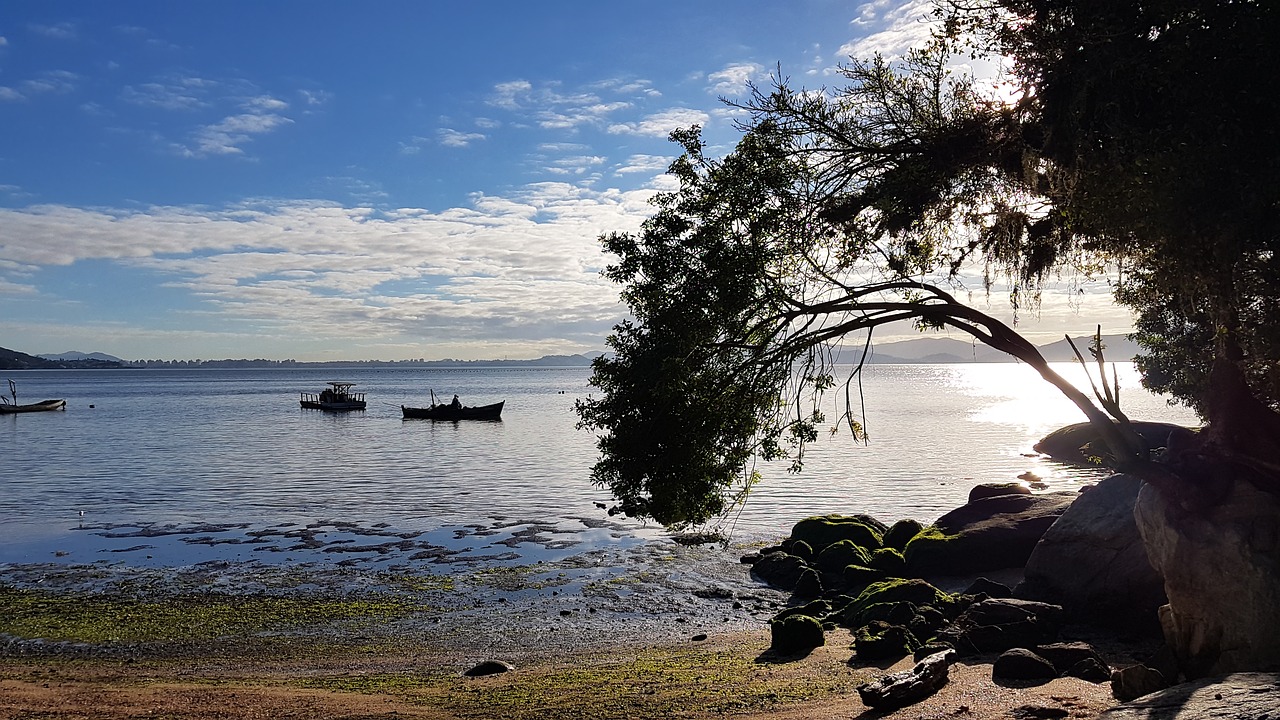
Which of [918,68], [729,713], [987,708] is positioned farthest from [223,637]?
[918,68]

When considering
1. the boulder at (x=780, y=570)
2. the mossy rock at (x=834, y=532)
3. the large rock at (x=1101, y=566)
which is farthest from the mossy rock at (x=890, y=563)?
the large rock at (x=1101, y=566)

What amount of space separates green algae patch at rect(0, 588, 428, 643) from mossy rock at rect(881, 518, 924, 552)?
14160mm

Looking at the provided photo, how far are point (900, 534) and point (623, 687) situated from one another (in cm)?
1468

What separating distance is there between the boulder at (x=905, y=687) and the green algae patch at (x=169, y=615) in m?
13.6

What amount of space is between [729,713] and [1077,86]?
995 centimetres

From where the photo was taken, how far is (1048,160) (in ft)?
40.3

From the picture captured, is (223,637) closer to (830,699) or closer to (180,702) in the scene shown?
(180,702)

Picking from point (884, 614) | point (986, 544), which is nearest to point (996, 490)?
point (986, 544)

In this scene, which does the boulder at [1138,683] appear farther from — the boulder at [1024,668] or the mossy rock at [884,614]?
the mossy rock at [884,614]

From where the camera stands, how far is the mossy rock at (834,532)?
27.3m

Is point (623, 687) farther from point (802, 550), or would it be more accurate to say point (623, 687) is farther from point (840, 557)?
point (802, 550)

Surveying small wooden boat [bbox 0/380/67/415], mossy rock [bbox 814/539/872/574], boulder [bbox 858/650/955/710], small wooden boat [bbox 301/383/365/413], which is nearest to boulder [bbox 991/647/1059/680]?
boulder [bbox 858/650/955/710]

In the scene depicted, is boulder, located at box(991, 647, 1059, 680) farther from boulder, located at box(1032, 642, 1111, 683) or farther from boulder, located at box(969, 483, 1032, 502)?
boulder, located at box(969, 483, 1032, 502)

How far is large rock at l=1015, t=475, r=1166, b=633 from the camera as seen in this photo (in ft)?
56.0
